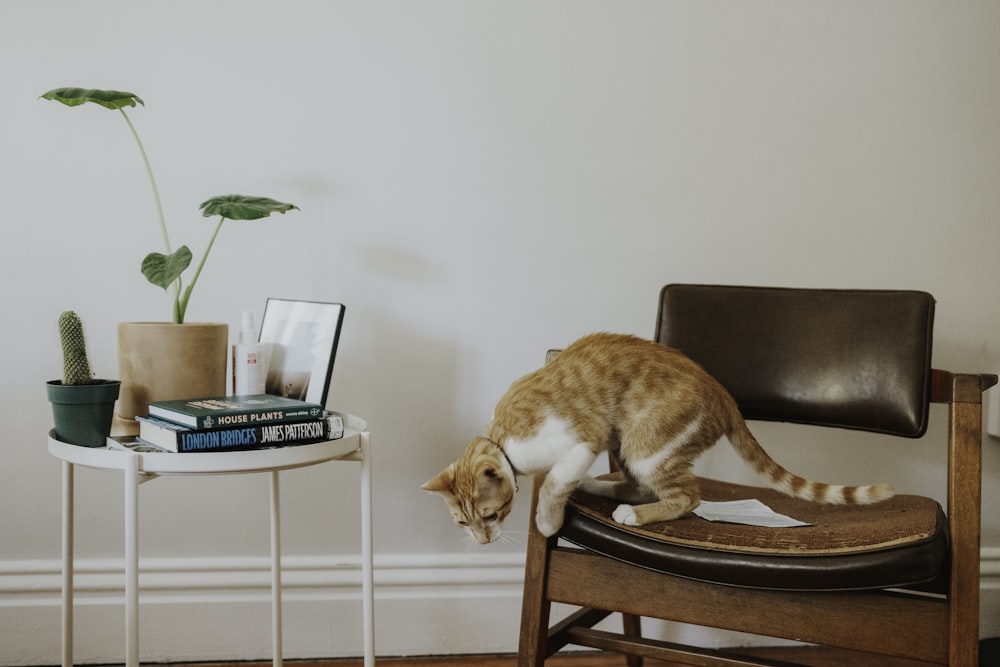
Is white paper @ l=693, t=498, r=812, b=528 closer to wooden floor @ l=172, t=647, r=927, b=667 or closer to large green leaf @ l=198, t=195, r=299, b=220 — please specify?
wooden floor @ l=172, t=647, r=927, b=667

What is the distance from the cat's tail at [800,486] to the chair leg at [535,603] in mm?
357

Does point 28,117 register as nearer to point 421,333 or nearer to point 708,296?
point 421,333

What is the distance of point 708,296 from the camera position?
4.96 feet

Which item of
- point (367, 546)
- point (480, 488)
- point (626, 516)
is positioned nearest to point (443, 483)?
point (480, 488)

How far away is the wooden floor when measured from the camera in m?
1.69

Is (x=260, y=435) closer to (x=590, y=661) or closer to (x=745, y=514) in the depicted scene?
(x=745, y=514)

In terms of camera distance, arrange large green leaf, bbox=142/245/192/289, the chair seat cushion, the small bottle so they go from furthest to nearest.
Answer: the small bottle, large green leaf, bbox=142/245/192/289, the chair seat cushion

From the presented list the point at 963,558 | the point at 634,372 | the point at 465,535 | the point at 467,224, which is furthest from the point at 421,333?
the point at 963,558

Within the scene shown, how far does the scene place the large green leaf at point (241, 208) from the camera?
4.35 feet

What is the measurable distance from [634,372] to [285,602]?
3.19 ft

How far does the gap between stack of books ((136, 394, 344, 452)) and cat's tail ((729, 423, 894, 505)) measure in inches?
26.2

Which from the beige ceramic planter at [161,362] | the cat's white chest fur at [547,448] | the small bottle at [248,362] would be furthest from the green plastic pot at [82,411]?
the cat's white chest fur at [547,448]

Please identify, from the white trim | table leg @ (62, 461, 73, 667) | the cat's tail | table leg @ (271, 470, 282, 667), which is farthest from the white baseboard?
the cat's tail

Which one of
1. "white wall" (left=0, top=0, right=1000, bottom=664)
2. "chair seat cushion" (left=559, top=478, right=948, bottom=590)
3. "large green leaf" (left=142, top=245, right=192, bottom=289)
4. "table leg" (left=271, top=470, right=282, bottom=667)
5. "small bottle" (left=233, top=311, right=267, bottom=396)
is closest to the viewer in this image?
"chair seat cushion" (left=559, top=478, right=948, bottom=590)
